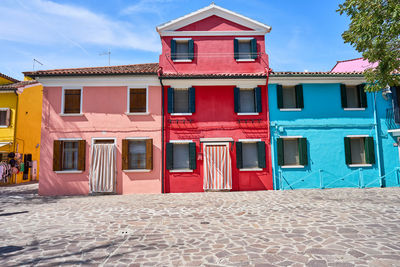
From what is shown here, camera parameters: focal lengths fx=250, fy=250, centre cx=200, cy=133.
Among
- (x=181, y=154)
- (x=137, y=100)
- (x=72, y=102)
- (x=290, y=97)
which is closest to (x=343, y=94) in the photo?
(x=290, y=97)

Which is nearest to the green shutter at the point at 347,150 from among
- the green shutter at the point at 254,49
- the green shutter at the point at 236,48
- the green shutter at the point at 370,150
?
the green shutter at the point at 370,150

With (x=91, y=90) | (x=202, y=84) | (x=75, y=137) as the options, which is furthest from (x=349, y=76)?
(x=75, y=137)

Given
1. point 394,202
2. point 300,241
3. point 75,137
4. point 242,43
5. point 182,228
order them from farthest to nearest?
point 242,43, point 75,137, point 394,202, point 182,228, point 300,241

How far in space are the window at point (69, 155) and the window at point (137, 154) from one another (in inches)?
85.6

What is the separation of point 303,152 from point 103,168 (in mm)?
10657

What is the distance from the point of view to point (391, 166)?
542 inches

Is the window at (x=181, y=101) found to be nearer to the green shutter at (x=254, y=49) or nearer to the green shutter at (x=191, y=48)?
the green shutter at (x=191, y=48)

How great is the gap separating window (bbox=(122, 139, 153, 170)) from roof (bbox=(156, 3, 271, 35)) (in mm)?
6553

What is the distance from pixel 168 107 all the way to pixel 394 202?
10.7 m

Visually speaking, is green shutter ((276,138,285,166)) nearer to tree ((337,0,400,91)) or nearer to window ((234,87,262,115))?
window ((234,87,262,115))

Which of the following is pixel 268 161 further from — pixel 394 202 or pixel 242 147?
pixel 394 202

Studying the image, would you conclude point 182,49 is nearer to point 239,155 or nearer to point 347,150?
point 239,155

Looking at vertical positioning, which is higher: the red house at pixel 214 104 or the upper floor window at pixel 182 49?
the upper floor window at pixel 182 49

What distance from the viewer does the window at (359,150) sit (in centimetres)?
1364
